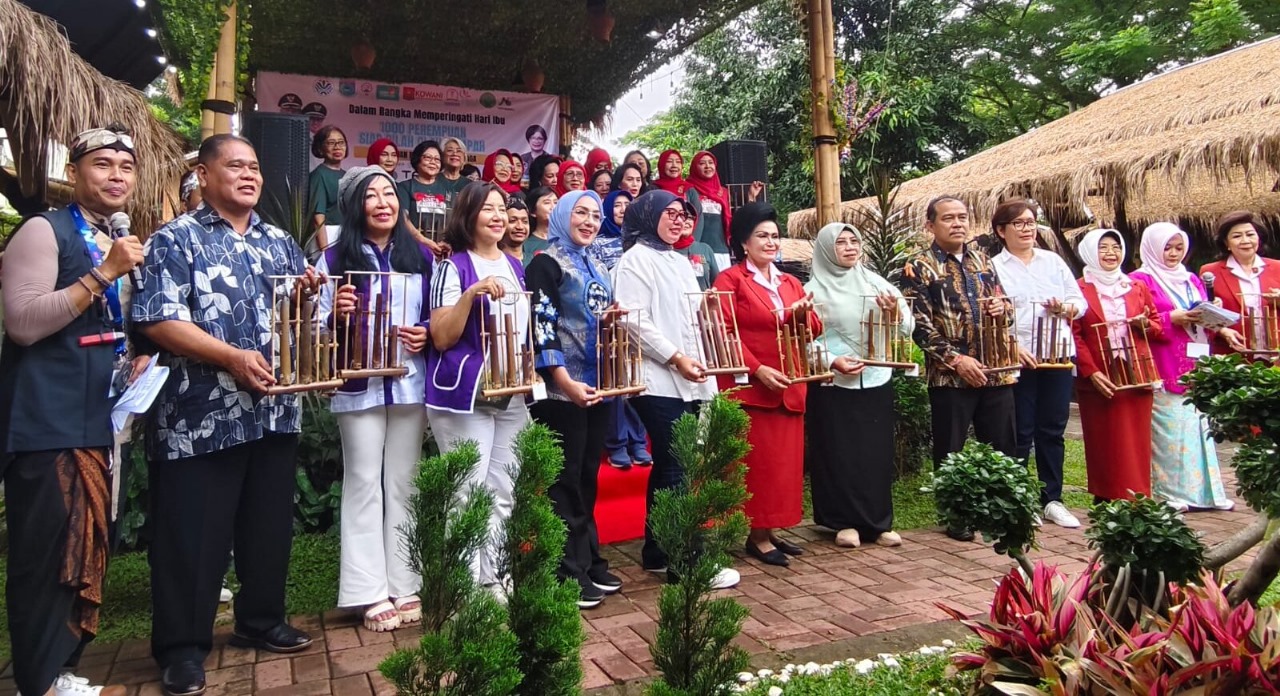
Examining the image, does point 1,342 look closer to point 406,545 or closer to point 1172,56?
point 406,545

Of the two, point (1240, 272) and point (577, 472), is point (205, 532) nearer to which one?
point (577, 472)

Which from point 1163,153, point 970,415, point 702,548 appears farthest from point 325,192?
point 1163,153

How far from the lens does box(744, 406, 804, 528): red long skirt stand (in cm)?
425

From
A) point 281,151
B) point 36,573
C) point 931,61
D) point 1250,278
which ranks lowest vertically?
point 36,573

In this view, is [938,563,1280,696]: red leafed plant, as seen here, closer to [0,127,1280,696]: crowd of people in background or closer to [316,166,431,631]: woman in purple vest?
[0,127,1280,696]: crowd of people in background

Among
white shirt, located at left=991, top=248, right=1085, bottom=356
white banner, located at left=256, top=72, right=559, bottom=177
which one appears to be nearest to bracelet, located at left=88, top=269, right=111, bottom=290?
white shirt, located at left=991, top=248, right=1085, bottom=356

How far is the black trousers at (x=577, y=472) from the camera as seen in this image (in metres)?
3.52

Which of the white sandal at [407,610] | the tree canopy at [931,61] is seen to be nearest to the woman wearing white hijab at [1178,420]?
the white sandal at [407,610]

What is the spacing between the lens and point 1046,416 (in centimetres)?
508

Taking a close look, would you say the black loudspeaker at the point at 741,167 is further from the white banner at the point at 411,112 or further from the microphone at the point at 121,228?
the microphone at the point at 121,228

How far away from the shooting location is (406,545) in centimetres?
174

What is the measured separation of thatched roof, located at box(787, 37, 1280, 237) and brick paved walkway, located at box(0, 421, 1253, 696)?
3794 mm

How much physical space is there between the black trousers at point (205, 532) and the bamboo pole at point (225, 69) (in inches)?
96.2

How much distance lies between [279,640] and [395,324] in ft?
4.13
